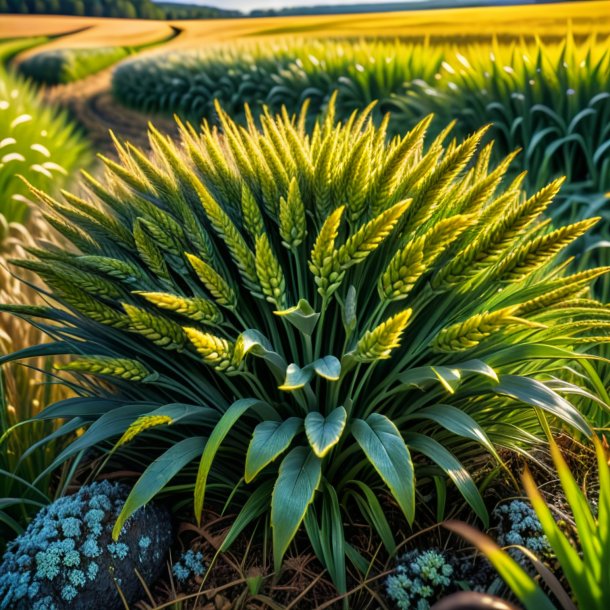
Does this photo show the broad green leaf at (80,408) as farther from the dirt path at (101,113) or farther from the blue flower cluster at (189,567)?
the dirt path at (101,113)

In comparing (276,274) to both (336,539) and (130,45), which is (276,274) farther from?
(130,45)

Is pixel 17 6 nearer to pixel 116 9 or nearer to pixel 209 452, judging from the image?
pixel 116 9

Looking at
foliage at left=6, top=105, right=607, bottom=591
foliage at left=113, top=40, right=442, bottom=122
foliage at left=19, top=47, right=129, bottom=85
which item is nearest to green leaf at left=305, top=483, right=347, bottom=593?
foliage at left=6, top=105, right=607, bottom=591

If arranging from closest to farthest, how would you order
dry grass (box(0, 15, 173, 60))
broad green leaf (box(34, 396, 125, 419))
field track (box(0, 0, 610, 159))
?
broad green leaf (box(34, 396, 125, 419)) < field track (box(0, 0, 610, 159)) < dry grass (box(0, 15, 173, 60))

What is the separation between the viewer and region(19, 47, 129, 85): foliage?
770 centimetres

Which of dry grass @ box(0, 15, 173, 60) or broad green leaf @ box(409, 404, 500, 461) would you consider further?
dry grass @ box(0, 15, 173, 60)

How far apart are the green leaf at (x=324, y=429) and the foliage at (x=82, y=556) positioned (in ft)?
1.46

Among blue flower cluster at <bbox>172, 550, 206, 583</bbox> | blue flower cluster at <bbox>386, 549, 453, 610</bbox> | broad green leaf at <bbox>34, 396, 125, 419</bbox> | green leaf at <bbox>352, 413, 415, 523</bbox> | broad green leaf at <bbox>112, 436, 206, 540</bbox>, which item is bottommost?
blue flower cluster at <bbox>172, 550, 206, 583</bbox>

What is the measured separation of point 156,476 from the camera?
3.92 ft

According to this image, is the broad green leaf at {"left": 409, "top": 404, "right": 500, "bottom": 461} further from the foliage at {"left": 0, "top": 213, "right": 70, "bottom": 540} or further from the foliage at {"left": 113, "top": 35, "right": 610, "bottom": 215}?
the foliage at {"left": 113, "top": 35, "right": 610, "bottom": 215}

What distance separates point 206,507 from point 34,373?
86 cm

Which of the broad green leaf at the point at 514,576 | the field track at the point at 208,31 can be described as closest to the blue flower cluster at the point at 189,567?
the broad green leaf at the point at 514,576

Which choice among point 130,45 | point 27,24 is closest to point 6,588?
point 27,24

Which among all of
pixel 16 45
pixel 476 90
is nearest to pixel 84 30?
pixel 16 45
